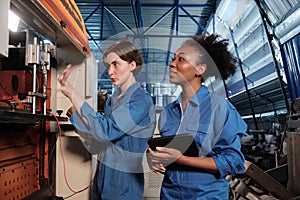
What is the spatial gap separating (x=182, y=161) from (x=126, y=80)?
53 cm

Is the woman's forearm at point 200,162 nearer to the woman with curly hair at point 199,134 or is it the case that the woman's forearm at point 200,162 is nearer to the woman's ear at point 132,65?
the woman with curly hair at point 199,134

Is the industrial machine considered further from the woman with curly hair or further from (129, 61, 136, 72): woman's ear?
the woman with curly hair

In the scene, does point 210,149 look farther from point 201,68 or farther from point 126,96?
point 126,96

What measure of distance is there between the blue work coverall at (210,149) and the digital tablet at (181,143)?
2 centimetres

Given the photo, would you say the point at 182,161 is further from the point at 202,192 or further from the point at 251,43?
the point at 251,43

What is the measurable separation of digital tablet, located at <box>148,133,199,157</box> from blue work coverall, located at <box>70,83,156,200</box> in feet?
0.78

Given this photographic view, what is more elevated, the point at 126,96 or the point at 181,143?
the point at 126,96

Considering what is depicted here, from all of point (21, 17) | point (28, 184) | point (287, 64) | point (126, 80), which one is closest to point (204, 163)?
point (126, 80)

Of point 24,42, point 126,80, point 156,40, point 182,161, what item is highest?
point 156,40

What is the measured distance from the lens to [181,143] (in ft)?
3.20

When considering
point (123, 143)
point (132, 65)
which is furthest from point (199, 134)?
point (132, 65)

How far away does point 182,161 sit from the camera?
38.0 inches

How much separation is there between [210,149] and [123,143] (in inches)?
16.6

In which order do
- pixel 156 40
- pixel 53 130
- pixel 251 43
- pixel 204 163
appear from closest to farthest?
1. pixel 204 163
2. pixel 53 130
3. pixel 251 43
4. pixel 156 40
